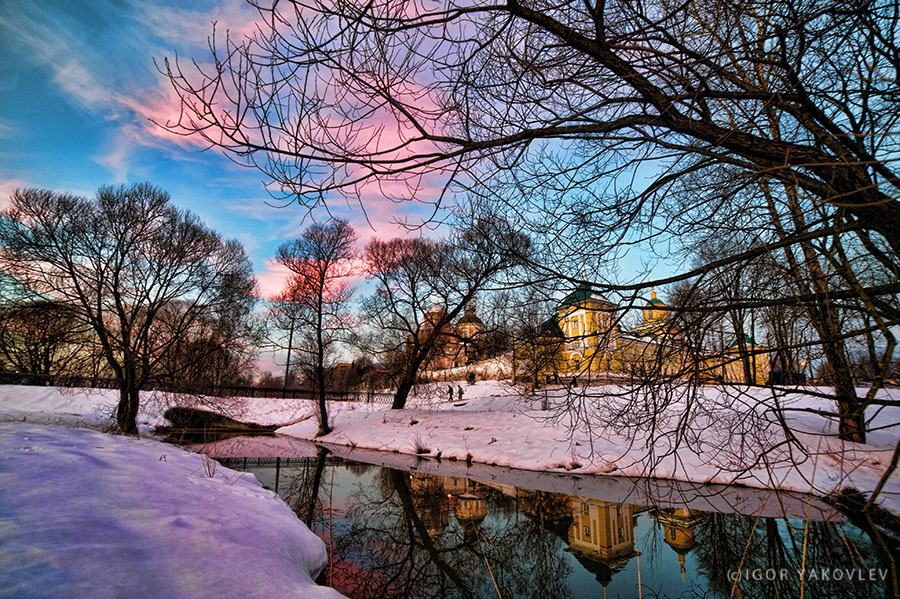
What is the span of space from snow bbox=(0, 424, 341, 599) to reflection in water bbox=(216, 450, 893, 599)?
1.03 meters

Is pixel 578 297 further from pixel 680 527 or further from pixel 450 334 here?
pixel 450 334

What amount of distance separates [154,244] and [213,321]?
3034mm

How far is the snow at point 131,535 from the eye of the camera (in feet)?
5.87

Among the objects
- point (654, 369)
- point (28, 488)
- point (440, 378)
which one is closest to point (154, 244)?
point (28, 488)

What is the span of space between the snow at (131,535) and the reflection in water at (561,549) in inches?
40.6

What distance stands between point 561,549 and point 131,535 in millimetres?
4323

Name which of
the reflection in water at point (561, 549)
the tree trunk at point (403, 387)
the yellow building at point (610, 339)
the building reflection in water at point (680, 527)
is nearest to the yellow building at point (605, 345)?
the yellow building at point (610, 339)

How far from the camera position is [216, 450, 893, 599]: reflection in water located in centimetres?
371

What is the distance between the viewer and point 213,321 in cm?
1415

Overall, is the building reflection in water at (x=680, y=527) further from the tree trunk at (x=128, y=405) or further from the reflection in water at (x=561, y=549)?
the tree trunk at (x=128, y=405)

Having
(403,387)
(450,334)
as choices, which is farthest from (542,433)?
(403,387)

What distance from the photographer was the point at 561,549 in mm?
4824

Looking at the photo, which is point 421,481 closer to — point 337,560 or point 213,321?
point 337,560

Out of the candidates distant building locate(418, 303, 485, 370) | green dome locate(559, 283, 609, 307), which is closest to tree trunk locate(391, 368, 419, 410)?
distant building locate(418, 303, 485, 370)
